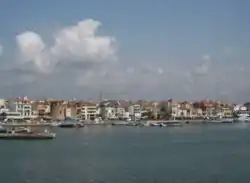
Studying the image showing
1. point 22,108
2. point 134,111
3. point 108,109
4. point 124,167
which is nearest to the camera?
point 124,167

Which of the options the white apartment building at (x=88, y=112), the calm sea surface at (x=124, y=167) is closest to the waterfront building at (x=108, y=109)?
the white apartment building at (x=88, y=112)

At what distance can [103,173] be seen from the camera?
23469 mm

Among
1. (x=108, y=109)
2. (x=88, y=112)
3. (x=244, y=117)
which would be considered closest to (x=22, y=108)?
(x=88, y=112)

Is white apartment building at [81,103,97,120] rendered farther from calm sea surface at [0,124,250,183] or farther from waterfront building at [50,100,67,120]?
calm sea surface at [0,124,250,183]

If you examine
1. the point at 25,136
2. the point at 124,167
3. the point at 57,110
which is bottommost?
the point at 124,167

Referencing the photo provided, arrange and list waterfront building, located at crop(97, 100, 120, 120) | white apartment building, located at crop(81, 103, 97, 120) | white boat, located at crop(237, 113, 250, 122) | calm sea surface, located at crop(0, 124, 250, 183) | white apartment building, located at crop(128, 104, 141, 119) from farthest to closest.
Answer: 1. white boat, located at crop(237, 113, 250, 122)
2. white apartment building, located at crop(128, 104, 141, 119)
3. waterfront building, located at crop(97, 100, 120, 120)
4. white apartment building, located at crop(81, 103, 97, 120)
5. calm sea surface, located at crop(0, 124, 250, 183)

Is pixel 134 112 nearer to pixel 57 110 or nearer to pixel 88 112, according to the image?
pixel 88 112

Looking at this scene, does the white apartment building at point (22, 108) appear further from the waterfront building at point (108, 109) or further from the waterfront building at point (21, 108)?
the waterfront building at point (108, 109)

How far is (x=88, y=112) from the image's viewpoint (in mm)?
108625

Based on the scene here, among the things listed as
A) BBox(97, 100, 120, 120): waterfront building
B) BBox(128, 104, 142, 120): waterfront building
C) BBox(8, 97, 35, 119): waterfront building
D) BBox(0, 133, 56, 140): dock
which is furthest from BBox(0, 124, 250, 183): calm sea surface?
BBox(128, 104, 142, 120): waterfront building

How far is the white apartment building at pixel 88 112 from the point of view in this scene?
108 m

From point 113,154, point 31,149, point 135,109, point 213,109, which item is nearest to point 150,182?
point 113,154

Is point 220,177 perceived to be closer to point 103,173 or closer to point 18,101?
point 103,173

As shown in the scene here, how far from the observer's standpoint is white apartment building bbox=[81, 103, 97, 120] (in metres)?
108
